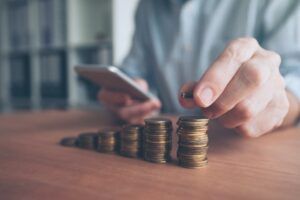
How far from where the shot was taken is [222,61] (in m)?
0.56

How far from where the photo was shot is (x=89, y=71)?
90cm

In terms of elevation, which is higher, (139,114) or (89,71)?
(89,71)

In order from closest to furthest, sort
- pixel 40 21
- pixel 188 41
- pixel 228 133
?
1. pixel 228 133
2. pixel 188 41
3. pixel 40 21

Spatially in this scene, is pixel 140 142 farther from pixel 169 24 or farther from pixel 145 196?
pixel 169 24

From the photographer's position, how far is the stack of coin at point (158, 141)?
55 cm

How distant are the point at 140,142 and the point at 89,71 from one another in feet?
1.21

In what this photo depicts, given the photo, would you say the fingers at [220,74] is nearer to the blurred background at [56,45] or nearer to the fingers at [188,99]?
the fingers at [188,99]

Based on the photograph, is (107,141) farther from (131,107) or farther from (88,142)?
(131,107)

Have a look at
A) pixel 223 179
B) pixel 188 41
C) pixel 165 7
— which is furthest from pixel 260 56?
pixel 165 7

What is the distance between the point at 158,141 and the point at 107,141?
0.42 feet

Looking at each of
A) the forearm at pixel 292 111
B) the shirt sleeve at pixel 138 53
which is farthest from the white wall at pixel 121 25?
the forearm at pixel 292 111

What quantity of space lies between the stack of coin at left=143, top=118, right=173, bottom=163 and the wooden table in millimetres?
18

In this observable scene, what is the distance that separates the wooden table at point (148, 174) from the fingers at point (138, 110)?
323 millimetres

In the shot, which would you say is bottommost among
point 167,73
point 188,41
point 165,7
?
point 167,73
